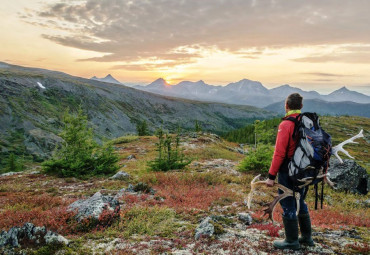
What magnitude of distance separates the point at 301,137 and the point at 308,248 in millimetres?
3255

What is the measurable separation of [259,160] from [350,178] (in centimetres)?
619

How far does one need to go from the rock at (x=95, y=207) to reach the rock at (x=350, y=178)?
15.0 meters

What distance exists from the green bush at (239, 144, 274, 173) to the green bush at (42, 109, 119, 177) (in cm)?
1090

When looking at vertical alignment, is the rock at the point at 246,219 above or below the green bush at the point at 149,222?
below

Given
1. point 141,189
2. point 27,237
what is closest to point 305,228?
point 27,237

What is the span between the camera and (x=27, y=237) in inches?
244

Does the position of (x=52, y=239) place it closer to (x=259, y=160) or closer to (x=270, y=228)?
(x=270, y=228)

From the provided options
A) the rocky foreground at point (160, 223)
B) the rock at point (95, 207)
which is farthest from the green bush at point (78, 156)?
the rock at point (95, 207)

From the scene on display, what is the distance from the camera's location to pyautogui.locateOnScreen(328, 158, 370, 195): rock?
623 inches

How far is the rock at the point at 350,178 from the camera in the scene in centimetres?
1581

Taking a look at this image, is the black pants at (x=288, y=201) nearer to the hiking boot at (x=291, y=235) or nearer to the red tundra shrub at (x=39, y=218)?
the hiking boot at (x=291, y=235)

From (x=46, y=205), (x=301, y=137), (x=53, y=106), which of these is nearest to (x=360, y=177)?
(x=301, y=137)

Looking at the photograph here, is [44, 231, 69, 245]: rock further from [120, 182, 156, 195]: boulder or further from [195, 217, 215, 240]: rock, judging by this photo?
[120, 182, 156, 195]: boulder

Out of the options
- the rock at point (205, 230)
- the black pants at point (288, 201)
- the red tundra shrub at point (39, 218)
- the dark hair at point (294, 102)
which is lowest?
the red tundra shrub at point (39, 218)
